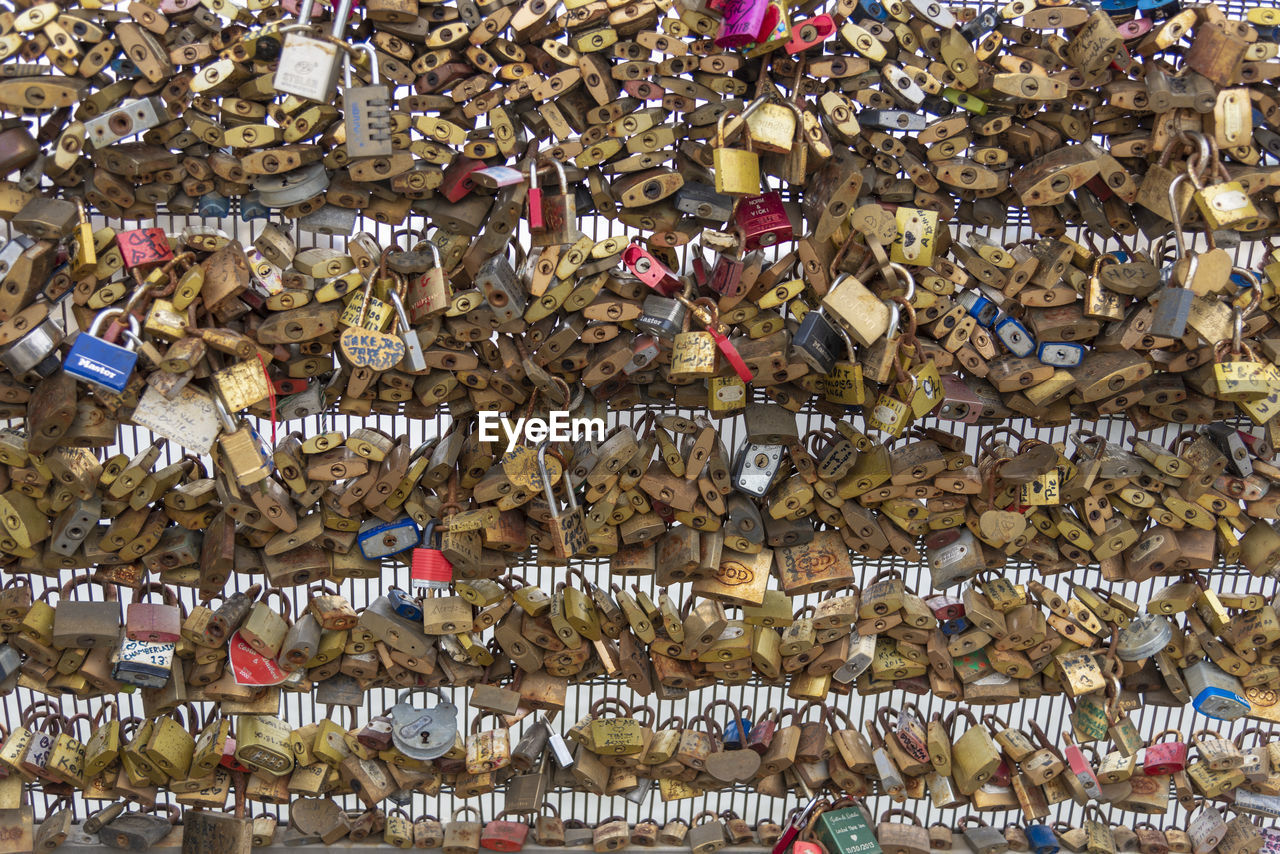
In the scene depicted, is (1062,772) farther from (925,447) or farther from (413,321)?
(413,321)

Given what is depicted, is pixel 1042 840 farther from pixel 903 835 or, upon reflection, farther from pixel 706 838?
pixel 706 838

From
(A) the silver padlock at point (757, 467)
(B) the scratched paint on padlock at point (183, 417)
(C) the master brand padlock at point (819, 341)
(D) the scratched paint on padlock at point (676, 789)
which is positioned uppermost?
(C) the master brand padlock at point (819, 341)

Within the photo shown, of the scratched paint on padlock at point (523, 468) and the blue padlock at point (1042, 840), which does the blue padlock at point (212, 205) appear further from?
the blue padlock at point (1042, 840)

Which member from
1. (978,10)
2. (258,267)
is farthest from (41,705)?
(978,10)

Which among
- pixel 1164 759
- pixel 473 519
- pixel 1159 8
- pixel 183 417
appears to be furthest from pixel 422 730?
pixel 1159 8

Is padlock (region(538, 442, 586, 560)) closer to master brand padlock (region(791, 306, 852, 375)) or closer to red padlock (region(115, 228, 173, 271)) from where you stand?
master brand padlock (region(791, 306, 852, 375))

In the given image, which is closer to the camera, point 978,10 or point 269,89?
point 269,89

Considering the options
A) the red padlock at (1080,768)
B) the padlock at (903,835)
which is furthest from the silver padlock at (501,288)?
the red padlock at (1080,768)
